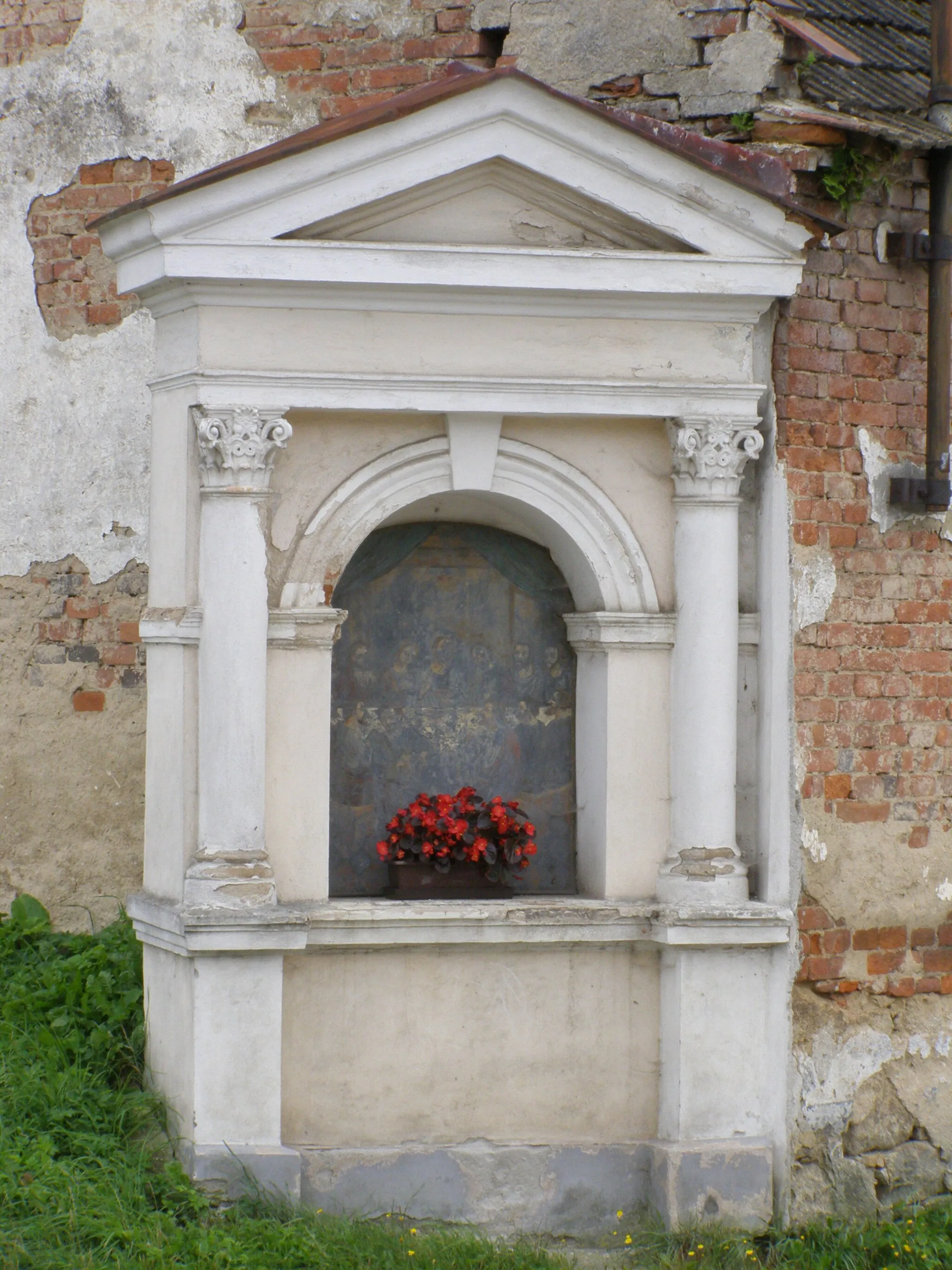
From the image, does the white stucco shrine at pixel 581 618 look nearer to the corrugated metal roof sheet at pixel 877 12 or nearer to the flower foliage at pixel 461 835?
the flower foliage at pixel 461 835

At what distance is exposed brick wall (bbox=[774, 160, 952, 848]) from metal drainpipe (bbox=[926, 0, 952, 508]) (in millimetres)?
109

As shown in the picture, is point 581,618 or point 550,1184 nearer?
point 550,1184

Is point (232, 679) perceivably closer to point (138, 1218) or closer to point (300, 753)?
point (300, 753)

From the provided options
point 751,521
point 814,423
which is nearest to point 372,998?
point 751,521

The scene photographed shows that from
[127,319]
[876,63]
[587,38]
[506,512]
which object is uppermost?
[587,38]

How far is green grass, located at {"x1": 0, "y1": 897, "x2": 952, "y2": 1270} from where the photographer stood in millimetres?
4711

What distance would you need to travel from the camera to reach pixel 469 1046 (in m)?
5.39

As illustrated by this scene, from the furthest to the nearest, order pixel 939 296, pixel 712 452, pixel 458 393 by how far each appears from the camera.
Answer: pixel 939 296 → pixel 712 452 → pixel 458 393

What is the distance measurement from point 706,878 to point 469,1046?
1.01 metres

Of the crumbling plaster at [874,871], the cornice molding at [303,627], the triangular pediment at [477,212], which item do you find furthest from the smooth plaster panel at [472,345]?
the crumbling plaster at [874,871]

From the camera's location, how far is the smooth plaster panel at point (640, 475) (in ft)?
17.9

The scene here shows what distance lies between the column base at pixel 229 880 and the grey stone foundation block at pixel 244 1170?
79 centimetres

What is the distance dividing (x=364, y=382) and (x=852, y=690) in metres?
2.06

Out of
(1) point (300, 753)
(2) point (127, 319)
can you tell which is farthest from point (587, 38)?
(1) point (300, 753)
